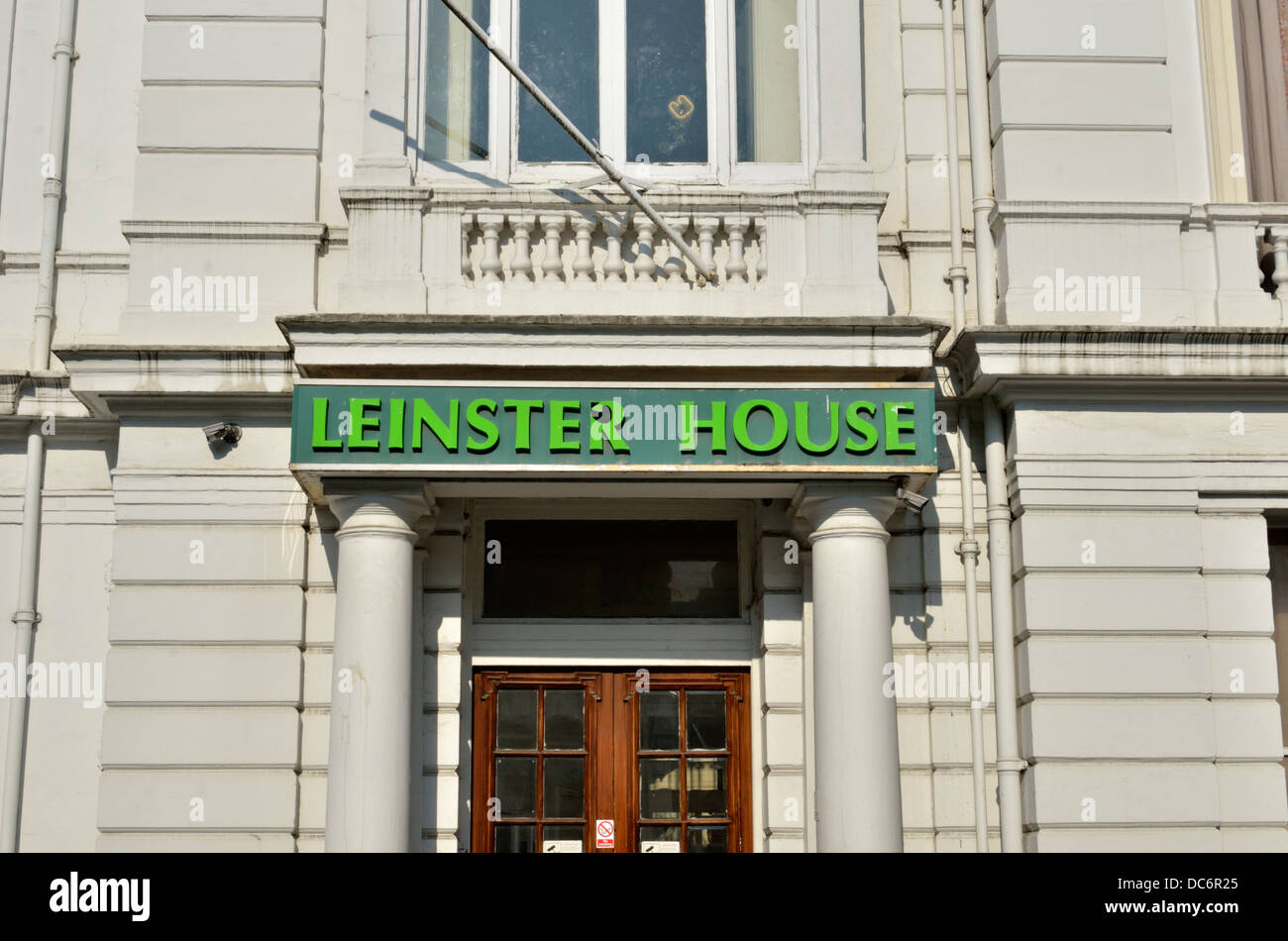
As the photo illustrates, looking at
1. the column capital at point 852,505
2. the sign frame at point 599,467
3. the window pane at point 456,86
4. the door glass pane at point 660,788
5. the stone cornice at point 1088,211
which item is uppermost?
the window pane at point 456,86

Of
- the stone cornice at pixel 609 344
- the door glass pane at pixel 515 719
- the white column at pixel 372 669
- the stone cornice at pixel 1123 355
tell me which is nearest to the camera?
the white column at pixel 372 669

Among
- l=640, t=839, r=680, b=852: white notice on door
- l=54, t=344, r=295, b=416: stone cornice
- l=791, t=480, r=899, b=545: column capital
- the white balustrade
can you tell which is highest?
the white balustrade

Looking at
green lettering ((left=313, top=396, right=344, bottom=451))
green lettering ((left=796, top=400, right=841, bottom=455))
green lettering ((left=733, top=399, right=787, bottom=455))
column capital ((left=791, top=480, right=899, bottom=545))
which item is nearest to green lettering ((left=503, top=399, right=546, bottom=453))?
green lettering ((left=313, top=396, right=344, bottom=451))

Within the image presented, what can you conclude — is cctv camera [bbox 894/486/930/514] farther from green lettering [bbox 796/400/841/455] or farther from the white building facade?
green lettering [bbox 796/400/841/455]

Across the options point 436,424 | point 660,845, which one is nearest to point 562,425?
point 436,424

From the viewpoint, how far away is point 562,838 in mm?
13219

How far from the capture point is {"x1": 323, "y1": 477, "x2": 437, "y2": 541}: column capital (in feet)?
40.2

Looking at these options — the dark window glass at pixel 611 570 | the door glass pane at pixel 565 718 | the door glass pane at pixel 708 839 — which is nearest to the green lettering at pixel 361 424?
the dark window glass at pixel 611 570

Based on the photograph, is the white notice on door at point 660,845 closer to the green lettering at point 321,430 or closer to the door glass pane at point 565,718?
the door glass pane at point 565,718

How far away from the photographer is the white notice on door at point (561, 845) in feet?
43.2

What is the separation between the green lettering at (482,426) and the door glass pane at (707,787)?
306 cm

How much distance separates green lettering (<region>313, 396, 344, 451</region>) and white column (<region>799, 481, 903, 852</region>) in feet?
10.9

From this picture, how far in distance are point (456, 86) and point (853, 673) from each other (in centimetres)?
553
